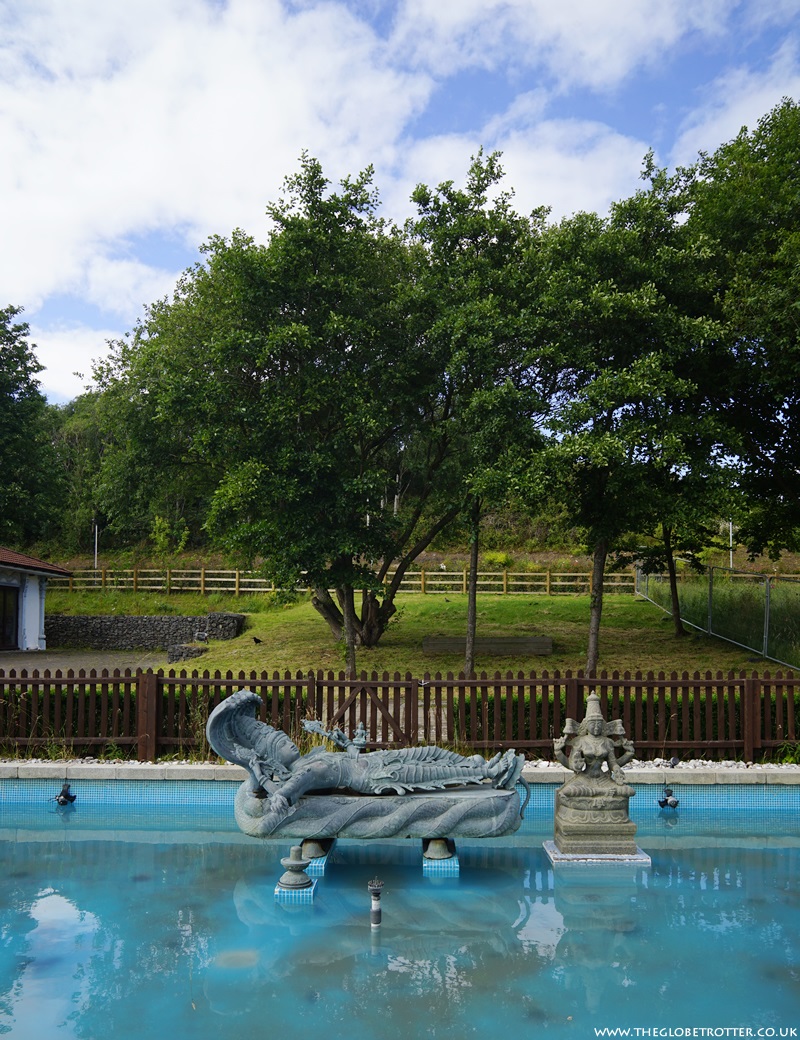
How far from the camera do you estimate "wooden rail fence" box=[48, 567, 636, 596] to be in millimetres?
31062

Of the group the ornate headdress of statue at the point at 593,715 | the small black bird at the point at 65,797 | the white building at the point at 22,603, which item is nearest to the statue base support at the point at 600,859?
the ornate headdress of statue at the point at 593,715

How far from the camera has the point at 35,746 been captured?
10781mm

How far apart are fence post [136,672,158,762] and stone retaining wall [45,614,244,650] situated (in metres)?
17.4

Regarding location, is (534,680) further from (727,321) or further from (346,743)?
(727,321)

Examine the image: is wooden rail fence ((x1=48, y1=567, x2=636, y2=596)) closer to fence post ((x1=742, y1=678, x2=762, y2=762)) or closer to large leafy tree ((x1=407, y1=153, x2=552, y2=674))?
large leafy tree ((x1=407, y1=153, x2=552, y2=674))

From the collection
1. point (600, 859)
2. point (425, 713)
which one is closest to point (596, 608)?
point (425, 713)

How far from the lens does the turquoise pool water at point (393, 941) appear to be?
197 inches

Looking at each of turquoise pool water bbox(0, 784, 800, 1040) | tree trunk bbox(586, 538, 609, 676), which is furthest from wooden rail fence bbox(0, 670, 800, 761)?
tree trunk bbox(586, 538, 609, 676)

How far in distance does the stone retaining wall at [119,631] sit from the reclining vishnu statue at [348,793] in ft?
69.6

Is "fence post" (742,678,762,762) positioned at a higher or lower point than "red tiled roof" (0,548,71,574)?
lower

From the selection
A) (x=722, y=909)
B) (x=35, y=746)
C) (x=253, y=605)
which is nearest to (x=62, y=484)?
(x=253, y=605)

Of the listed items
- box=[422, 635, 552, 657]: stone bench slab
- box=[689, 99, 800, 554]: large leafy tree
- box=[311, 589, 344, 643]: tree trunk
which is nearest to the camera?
box=[689, 99, 800, 554]: large leafy tree

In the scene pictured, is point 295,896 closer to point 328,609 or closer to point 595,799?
point 595,799

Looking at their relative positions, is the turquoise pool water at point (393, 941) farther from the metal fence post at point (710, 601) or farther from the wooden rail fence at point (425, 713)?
the metal fence post at point (710, 601)
